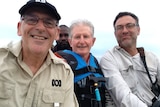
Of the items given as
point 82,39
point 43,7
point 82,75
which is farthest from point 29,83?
point 82,39

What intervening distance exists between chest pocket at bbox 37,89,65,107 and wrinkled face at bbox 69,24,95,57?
1.05 m

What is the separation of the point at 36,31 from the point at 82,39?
111 centimetres

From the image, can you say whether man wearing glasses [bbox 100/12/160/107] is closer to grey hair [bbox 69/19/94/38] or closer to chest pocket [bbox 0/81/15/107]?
grey hair [bbox 69/19/94/38]

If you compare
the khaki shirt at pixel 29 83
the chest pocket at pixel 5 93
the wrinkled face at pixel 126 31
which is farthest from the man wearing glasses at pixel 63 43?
the chest pocket at pixel 5 93

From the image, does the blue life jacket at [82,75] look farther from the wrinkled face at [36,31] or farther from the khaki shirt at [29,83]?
the wrinkled face at [36,31]

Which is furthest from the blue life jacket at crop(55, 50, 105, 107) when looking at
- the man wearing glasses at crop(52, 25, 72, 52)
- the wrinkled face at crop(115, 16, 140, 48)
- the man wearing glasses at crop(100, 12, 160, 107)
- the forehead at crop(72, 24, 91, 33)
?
the man wearing glasses at crop(52, 25, 72, 52)

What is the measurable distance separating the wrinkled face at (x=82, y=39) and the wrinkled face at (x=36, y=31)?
96cm

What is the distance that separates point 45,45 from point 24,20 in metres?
0.37

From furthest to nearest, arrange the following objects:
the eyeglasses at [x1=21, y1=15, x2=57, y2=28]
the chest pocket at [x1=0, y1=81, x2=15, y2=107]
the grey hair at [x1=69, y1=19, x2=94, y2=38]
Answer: the grey hair at [x1=69, y1=19, x2=94, y2=38] → the eyeglasses at [x1=21, y1=15, x2=57, y2=28] → the chest pocket at [x1=0, y1=81, x2=15, y2=107]

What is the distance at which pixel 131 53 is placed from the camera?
15.2ft

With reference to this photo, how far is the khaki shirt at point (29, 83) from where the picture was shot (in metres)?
2.85

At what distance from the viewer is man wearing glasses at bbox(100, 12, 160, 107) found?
4090 millimetres

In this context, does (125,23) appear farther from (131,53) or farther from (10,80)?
(10,80)

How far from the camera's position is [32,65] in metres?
3.06
